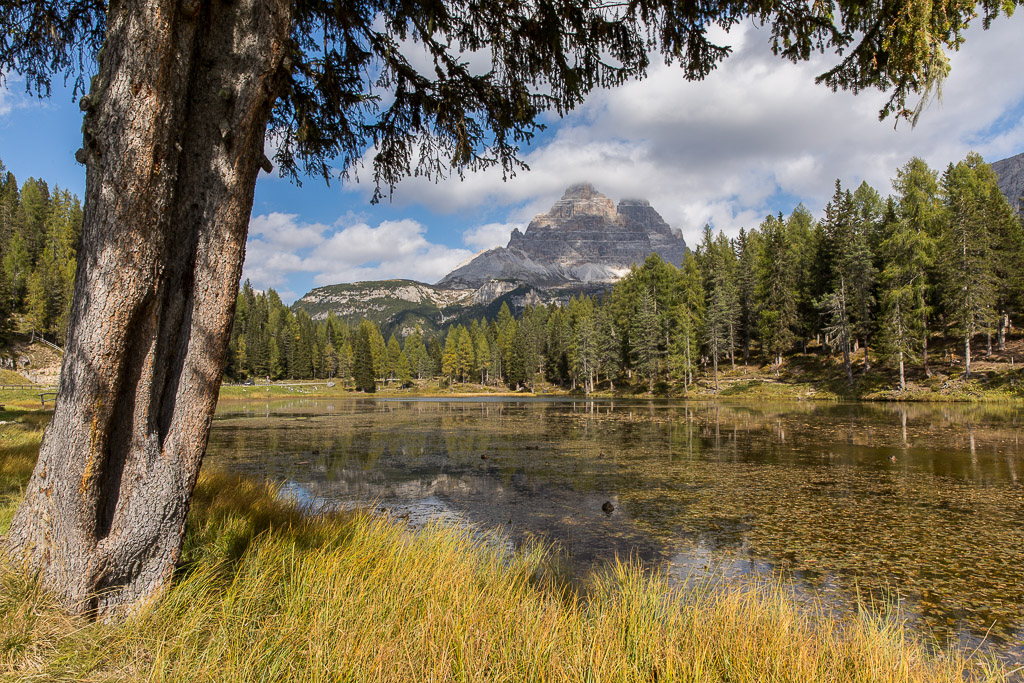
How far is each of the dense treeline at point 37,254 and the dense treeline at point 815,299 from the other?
25.1 meters

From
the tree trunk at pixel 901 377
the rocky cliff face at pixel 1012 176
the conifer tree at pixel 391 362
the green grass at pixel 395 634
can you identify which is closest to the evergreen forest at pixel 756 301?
the tree trunk at pixel 901 377

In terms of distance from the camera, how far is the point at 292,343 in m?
94.6

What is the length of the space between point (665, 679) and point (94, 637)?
→ 9.87 feet

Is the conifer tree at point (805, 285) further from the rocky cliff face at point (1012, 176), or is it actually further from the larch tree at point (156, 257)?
the rocky cliff face at point (1012, 176)

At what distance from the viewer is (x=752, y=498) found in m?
8.92

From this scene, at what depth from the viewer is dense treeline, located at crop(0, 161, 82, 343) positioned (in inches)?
2295

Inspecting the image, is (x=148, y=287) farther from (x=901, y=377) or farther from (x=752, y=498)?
(x=901, y=377)

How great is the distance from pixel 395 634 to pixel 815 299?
52786 millimetres

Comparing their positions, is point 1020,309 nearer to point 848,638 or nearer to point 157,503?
point 848,638

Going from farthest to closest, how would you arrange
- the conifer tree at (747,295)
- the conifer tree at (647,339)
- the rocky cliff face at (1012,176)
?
the rocky cliff face at (1012,176), the conifer tree at (747,295), the conifer tree at (647,339)

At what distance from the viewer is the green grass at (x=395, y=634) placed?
2.38 metres

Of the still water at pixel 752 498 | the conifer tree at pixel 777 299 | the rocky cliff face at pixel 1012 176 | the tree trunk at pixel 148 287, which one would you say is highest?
the rocky cliff face at pixel 1012 176

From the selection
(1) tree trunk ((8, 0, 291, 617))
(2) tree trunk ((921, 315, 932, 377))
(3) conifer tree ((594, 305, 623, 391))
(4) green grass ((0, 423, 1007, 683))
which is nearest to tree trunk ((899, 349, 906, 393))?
(2) tree trunk ((921, 315, 932, 377))

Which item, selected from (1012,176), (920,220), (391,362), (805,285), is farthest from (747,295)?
(1012,176)
